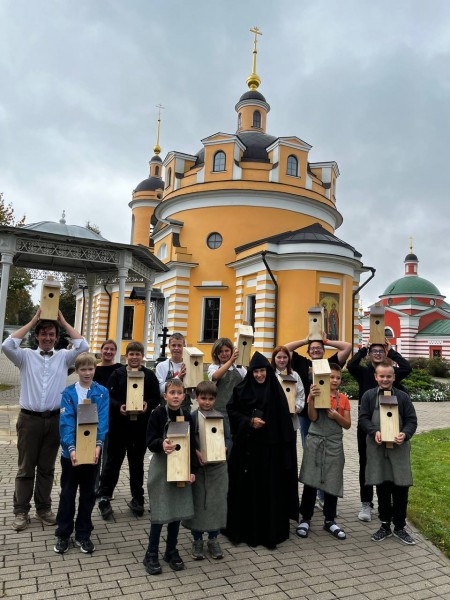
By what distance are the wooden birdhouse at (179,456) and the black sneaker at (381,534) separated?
2309 mm

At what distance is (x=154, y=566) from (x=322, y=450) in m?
2.12

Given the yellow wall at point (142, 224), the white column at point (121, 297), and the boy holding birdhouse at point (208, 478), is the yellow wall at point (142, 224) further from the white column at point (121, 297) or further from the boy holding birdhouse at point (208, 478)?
the boy holding birdhouse at point (208, 478)

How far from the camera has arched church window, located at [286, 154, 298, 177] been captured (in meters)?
24.1

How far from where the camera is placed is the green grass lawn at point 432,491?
5.05 metres

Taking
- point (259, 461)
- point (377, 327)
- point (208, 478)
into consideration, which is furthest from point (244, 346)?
point (377, 327)

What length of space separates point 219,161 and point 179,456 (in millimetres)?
22129

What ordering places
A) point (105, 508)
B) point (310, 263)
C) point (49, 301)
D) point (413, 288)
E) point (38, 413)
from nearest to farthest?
point (49, 301) → point (38, 413) → point (105, 508) → point (310, 263) → point (413, 288)

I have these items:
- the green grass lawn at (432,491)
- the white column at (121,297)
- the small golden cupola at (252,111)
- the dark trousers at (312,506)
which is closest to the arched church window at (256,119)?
the small golden cupola at (252,111)

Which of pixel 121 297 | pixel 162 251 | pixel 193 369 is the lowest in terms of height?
pixel 193 369

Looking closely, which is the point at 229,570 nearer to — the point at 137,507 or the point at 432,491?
the point at 137,507

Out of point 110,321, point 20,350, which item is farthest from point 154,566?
point 110,321

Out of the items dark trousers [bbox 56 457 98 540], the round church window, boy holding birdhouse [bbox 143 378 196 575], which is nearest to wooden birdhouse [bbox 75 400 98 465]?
dark trousers [bbox 56 457 98 540]

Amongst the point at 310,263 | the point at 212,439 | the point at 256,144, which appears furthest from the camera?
the point at 256,144

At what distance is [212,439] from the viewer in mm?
4086
